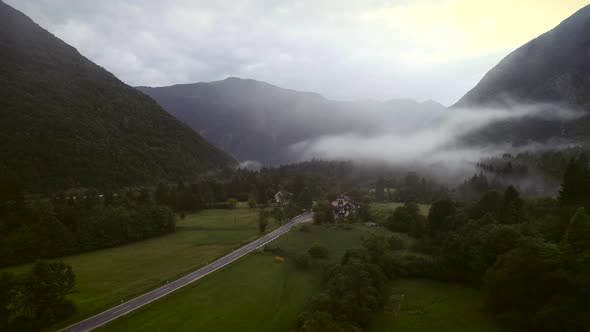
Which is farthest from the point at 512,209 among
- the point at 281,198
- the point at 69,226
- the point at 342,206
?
the point at 69,226

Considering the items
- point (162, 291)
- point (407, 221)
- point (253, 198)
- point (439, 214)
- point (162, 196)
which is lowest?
point (162, 291)

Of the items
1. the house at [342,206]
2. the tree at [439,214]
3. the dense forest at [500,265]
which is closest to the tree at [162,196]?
the house at [342,206]

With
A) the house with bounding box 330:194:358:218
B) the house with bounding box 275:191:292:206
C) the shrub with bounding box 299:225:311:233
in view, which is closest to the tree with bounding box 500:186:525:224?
the shrub with bounding box 299:225:311:233

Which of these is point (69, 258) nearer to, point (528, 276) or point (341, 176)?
point (528, 276)

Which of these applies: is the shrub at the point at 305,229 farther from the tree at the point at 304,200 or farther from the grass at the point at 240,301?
the tree at the point at 304,200

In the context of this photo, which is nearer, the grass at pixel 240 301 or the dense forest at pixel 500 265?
the dense forest at pixel 500 265

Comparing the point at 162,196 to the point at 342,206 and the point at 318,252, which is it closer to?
the point at 342,206
